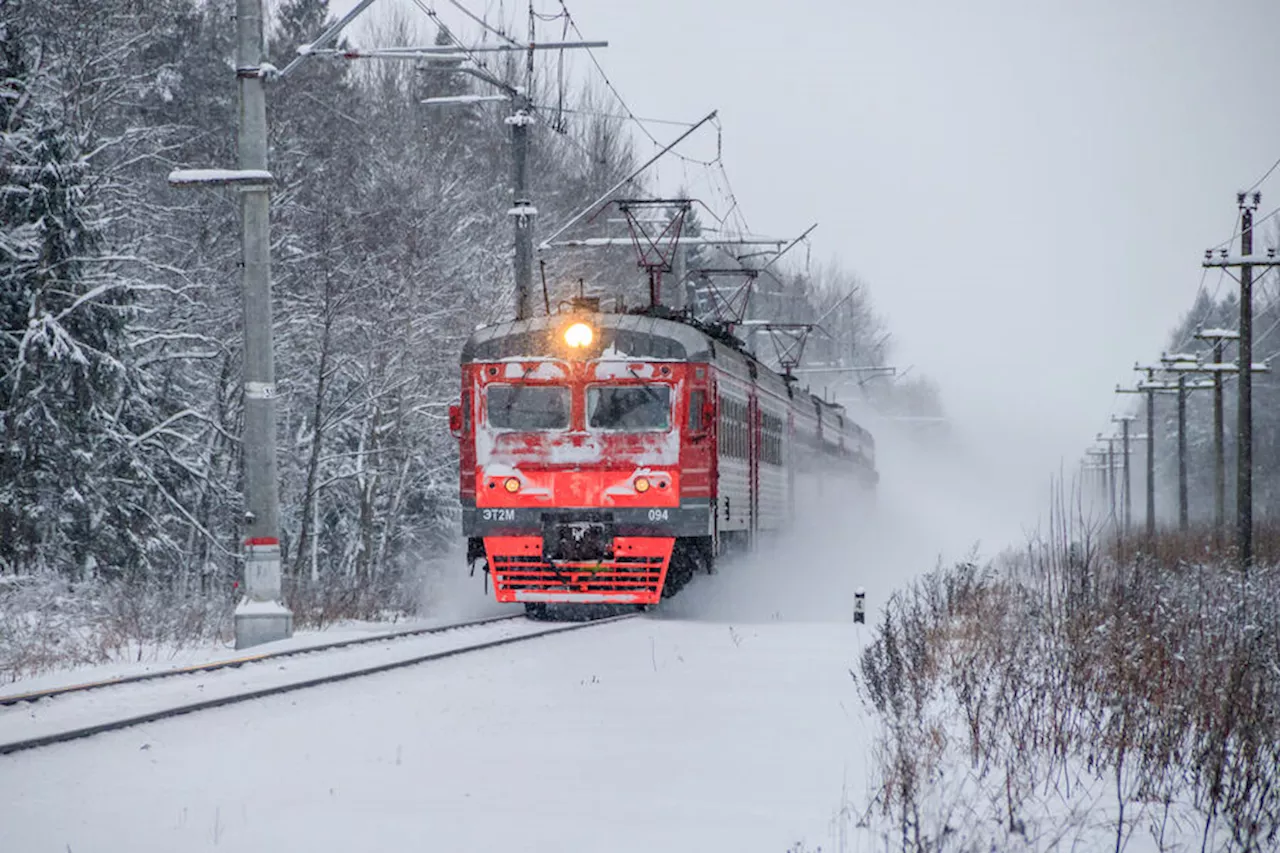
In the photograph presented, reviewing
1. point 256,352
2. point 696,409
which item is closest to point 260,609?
point 256,352

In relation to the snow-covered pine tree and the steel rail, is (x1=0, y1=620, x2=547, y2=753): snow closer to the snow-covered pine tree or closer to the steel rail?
the steel rail

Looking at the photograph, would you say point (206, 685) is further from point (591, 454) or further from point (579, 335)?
point (579, 335)

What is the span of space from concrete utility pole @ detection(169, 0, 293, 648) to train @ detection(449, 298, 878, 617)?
277cm

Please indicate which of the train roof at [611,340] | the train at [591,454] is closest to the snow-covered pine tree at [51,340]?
the train roof at [611,340]

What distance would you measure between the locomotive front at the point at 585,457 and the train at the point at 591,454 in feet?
0.04

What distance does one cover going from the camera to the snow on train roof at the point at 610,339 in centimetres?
1688

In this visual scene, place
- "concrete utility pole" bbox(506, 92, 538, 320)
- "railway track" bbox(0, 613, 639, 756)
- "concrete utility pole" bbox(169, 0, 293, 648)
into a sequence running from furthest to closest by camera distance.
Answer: "concrete utility pole" bbox(506, 92, 538, 320), "concrete utility pole" bbox(169, 0, 293, 648), "railway track" bbox(0, 613, 639, 756)

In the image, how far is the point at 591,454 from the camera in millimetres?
16906

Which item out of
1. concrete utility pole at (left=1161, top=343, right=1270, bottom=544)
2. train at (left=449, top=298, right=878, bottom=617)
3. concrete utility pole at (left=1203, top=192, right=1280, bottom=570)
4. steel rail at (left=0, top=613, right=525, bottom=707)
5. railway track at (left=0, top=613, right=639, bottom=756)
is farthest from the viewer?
concrete utility pole at (left=1161, top=343, right=1270, bottom=544)

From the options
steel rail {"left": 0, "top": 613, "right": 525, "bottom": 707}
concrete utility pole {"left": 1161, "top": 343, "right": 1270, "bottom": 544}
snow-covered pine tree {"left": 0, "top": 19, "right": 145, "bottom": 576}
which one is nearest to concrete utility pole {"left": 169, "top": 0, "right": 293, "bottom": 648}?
steel rail {"left": 0, "top": 613, "right": 525, "bottom": 707}

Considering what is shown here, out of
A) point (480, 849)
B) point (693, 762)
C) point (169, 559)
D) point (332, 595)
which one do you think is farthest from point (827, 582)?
point (480, 849)

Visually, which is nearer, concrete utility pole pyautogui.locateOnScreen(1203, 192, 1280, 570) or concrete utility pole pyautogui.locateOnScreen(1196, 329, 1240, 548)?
concrete utility pole pyautogui.locateOnScreen(1203, 192, 1280, 570)

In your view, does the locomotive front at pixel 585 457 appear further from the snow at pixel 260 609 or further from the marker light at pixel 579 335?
the snow at pixel 260 609

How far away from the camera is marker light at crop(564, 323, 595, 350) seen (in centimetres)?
1709
